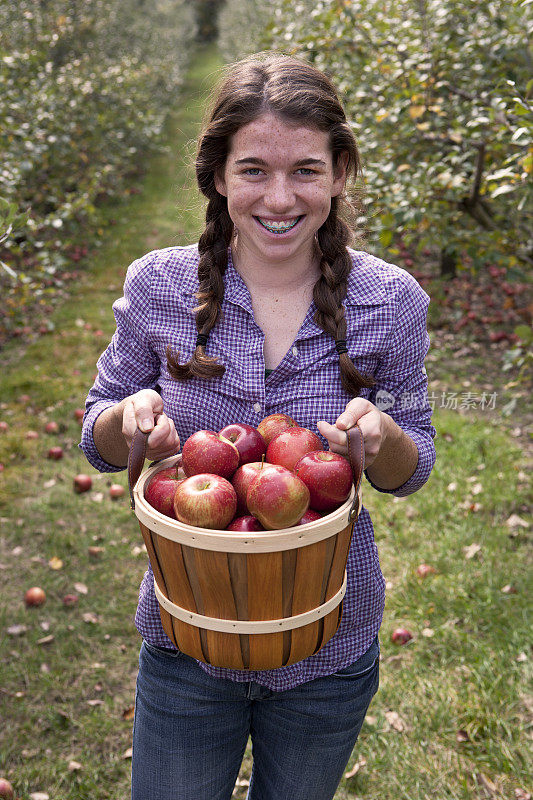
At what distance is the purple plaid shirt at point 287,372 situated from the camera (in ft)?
5.01

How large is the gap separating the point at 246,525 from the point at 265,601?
0.14 meters

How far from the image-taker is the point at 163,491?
1.31m

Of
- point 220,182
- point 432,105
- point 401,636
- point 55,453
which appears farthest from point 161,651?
point 432,105

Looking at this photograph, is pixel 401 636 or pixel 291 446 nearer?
pixel 291 446

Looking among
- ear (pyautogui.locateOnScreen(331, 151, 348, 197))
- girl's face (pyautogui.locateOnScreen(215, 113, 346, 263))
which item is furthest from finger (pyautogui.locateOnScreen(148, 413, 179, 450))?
ear (pyautogui.locateOnScreen(331, 151, 348, 197))

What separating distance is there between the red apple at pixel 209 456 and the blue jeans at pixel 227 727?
48cm

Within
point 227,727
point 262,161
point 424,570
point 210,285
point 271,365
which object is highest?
point 262,161

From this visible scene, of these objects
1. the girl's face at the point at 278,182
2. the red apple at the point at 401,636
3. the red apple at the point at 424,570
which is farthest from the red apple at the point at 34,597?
the girl's face at the point at 278,182

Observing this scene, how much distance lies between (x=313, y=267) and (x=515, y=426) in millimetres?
3175

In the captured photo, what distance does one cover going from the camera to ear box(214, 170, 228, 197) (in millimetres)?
1596

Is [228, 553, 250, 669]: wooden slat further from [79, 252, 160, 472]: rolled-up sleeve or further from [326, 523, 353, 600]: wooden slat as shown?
[79, 252, 160, 472]: rolled-up sleeve

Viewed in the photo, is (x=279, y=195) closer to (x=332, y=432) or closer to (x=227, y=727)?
(x=332, y=432)

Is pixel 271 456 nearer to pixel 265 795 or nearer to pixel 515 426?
pixel 265 795

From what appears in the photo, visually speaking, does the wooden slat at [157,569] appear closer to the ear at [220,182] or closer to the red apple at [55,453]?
the ear at [220,182]
